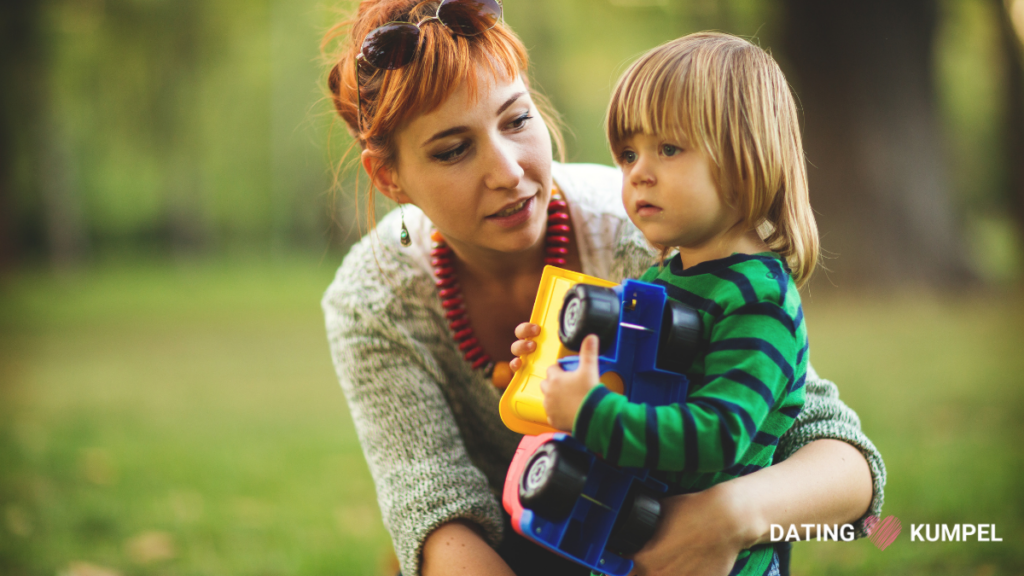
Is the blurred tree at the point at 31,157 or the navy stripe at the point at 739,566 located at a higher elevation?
the navy stripe at the point at 739,566

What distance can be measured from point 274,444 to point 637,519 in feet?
12.3

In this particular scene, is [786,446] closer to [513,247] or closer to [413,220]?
[513,247]

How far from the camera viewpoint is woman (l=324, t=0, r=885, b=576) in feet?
5.58

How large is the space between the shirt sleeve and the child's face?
0.64 ft

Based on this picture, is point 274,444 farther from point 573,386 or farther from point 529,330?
point 573,386

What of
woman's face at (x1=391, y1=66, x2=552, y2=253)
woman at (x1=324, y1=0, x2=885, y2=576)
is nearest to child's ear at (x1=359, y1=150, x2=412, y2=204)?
woman at (x1=324, y1=0, x2=885, y2=576)

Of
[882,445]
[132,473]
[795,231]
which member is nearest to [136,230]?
[132,473]

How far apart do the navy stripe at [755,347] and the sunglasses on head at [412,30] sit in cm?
96

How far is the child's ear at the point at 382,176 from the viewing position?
1968 mm

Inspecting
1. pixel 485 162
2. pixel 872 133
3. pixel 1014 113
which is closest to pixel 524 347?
pixel 485 162

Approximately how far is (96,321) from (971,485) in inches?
376

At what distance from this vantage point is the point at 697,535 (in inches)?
54.6

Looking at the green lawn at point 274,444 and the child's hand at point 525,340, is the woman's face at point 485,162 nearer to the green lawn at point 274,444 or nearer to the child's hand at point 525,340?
the child's hand at point 525,340

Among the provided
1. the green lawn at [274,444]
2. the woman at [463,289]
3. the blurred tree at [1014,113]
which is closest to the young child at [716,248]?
the woman at [463,289]
